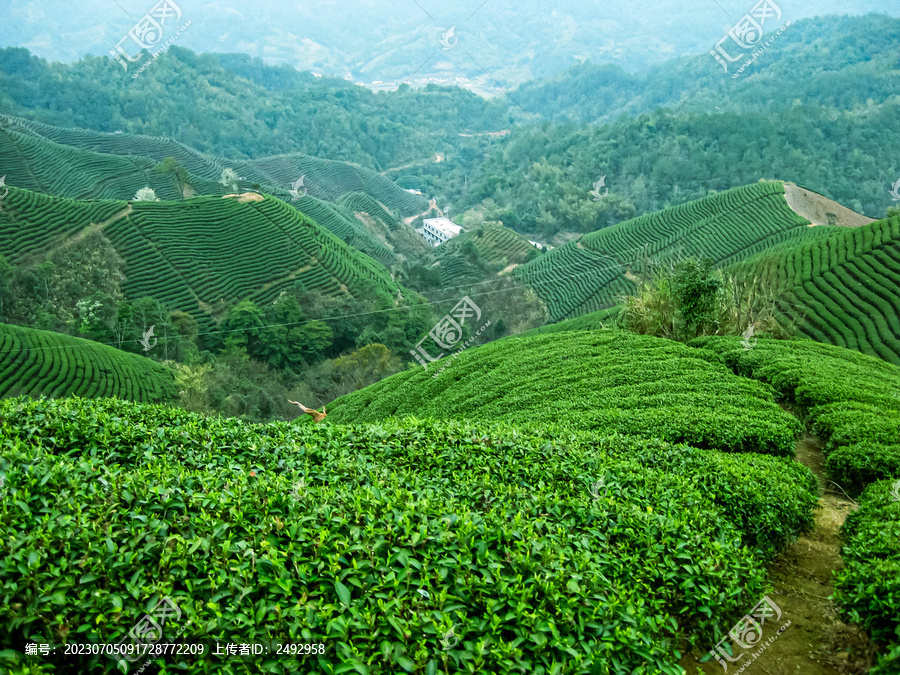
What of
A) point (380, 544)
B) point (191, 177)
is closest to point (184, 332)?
point (191, 177)

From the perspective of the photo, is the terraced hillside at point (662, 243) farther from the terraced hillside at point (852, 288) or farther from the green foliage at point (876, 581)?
the green foliage at point (876, 581)

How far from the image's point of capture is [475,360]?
39.6 feet

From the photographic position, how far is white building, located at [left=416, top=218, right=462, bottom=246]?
231 ft

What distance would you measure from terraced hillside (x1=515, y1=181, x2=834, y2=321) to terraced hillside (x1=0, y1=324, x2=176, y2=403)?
2757 cm

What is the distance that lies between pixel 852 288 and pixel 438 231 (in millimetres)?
56086

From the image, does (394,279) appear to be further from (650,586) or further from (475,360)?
(650,586)

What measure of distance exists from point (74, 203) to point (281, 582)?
149ft

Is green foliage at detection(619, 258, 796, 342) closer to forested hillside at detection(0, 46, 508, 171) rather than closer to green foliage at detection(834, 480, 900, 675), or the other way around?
green foliage at detection(834, 480, 900, 675)

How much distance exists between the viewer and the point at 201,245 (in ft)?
135

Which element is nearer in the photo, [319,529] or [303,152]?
[319,529]

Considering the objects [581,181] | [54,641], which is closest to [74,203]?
[54,641]

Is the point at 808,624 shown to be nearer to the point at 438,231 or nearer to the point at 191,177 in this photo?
the point at 191,177

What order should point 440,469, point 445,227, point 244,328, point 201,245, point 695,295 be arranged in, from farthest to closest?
point 445,227 → point 201,245 → point 244,328 → point 695,295 → point 440,469

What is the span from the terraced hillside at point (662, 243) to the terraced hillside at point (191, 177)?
67.1 ft
